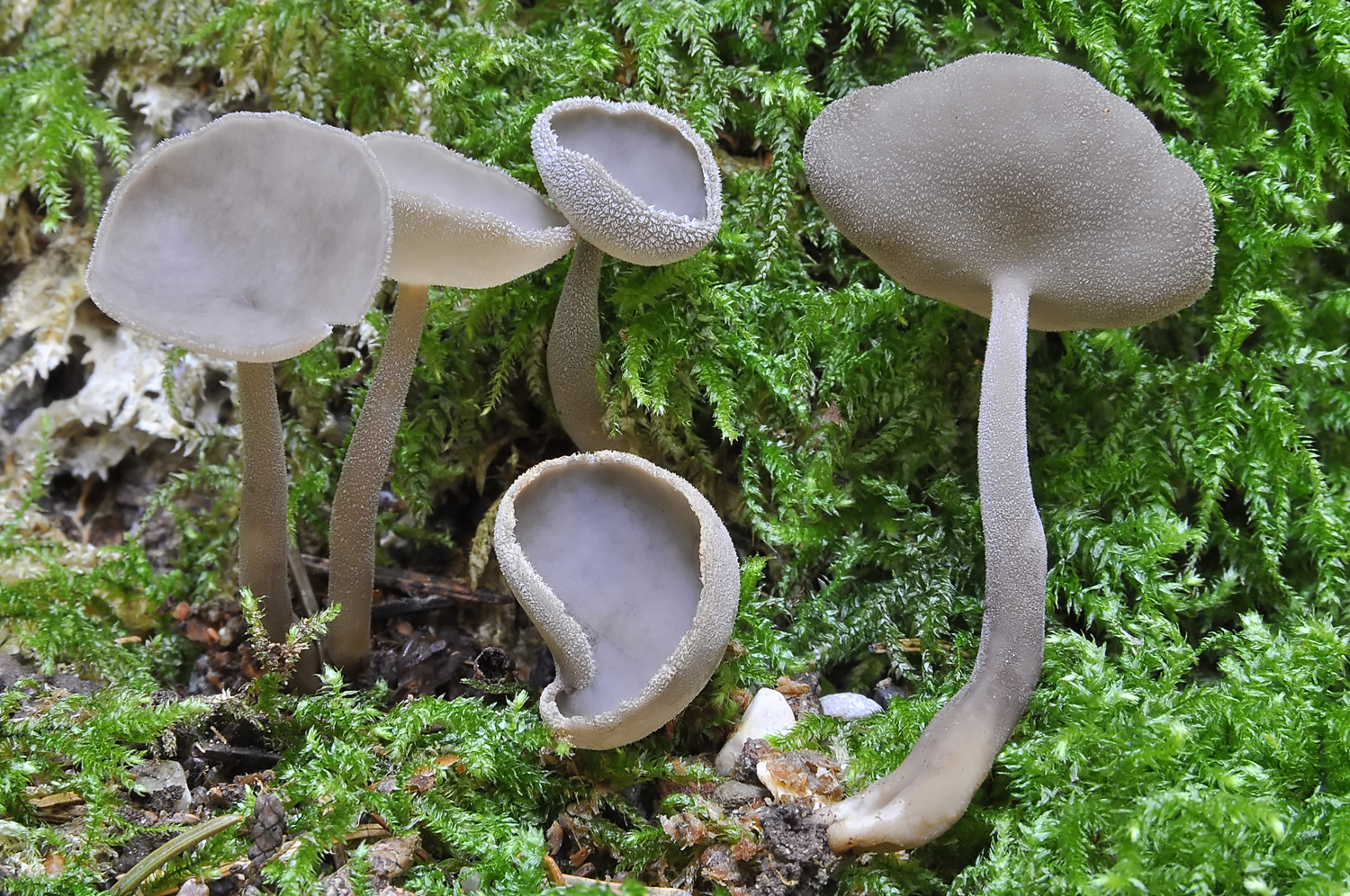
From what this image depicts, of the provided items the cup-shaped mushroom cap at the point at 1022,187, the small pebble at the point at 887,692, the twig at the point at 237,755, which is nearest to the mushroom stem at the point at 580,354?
the cup-shaped mushroom cap at the point at 1022,187

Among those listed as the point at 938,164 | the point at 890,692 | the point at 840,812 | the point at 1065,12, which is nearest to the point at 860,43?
the point at 1065,12

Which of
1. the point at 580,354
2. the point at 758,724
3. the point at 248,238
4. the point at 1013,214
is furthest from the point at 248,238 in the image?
the point at 1013,214

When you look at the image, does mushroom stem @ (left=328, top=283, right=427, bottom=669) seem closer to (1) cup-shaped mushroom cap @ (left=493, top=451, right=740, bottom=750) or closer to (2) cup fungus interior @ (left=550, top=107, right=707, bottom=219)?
(1) cup-shaped mushroom cap @ (left=493, top=451, right=740, bottom=750)

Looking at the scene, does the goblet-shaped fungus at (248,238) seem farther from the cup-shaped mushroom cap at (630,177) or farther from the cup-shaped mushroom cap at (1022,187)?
the cup-shaped mushroom cap at (1022,187)

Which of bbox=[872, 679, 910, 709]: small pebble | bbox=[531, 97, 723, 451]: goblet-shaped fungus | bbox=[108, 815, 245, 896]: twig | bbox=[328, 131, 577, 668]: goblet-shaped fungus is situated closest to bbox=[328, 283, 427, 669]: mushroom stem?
bbox=[328, 131, 577, 668]: goblet-shaped fungus

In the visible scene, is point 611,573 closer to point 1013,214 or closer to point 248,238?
point 248,238

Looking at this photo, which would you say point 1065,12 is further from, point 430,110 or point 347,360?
point 347,360
